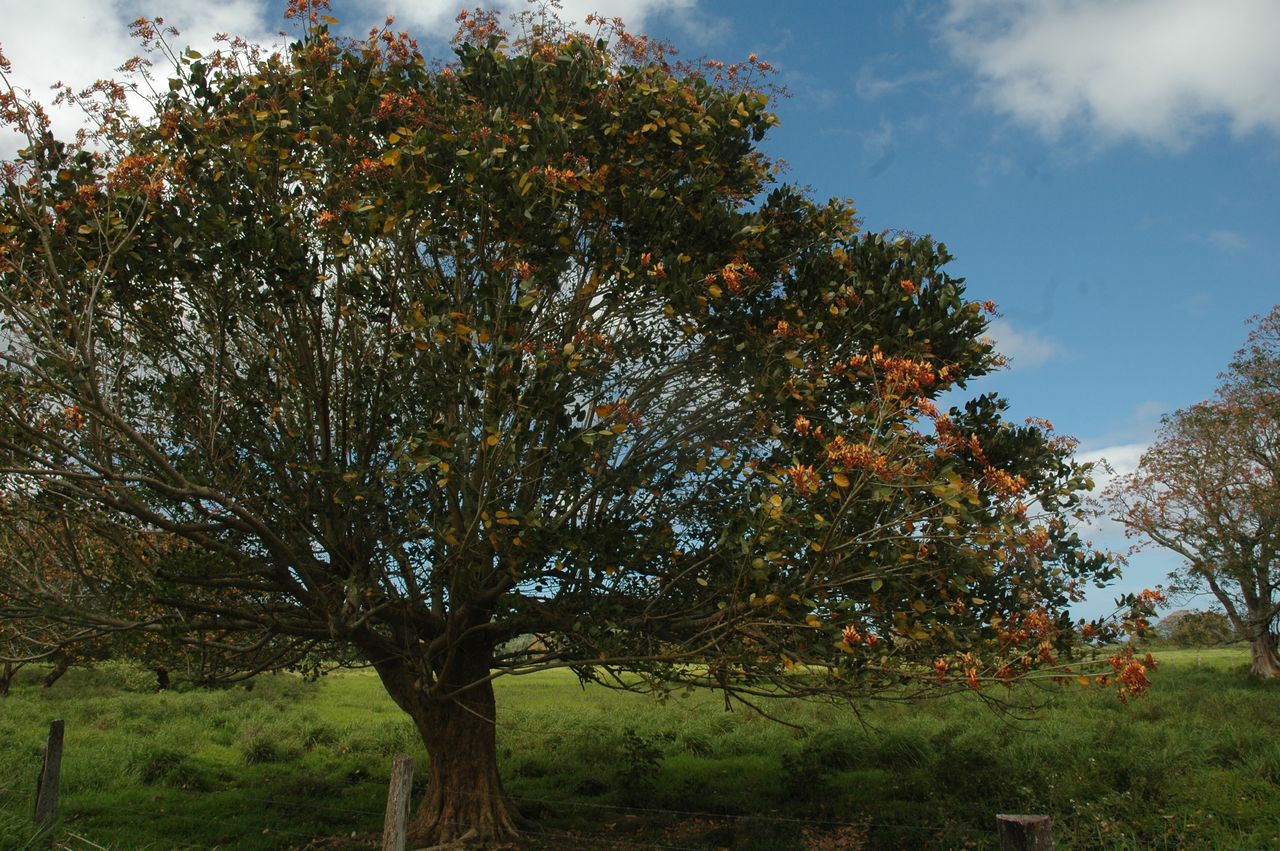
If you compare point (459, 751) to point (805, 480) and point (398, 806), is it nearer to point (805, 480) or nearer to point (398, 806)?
point (398, 806)

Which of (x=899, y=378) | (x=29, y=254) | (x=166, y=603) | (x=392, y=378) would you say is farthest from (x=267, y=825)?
(x=899, y=378)

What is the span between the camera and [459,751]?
13.5m

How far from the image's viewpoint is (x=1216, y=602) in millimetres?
35812

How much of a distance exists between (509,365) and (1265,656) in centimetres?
3967

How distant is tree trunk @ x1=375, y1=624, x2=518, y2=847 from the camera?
43.4 ft

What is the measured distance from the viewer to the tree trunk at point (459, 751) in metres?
13.2

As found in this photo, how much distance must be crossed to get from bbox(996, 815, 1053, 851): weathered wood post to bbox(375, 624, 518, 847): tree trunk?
9.12 meters

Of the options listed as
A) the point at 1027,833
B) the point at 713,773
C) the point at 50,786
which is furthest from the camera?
the point at 713,773

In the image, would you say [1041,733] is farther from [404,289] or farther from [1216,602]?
[1216,602]

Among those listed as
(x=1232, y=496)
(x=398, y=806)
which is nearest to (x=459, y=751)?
(x=398, y=806)

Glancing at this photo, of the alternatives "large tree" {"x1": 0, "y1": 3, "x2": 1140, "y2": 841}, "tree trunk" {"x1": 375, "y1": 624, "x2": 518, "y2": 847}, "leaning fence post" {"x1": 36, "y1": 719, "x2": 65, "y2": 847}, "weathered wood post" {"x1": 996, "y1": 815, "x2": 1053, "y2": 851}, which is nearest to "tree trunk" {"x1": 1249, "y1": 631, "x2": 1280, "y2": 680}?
"large tree" {"x1": 0, "y1": 3, "x2": 1140, "y2": 841}

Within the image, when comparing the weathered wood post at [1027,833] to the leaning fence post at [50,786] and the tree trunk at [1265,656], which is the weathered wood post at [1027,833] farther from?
the tree trunk at [1265,656]

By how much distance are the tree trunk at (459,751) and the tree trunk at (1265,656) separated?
34349 mm

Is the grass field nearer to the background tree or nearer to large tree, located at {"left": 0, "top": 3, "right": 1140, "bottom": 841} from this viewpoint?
large tree, located at {"left": 0, "top": 3, "right": 1140, "bottom": 841}
